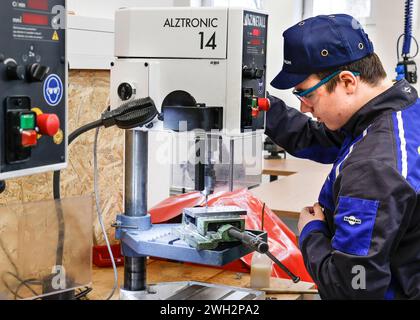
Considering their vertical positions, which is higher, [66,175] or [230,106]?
[230,106]

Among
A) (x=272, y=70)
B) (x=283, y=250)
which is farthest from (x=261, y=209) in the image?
(x=272, y=70)

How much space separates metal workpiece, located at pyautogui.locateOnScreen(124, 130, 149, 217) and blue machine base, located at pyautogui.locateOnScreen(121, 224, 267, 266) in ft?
0.25

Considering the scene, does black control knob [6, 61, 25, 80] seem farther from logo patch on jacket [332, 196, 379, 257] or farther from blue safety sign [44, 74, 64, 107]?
→ logo patch on jacket [332, 196, 379, 257]

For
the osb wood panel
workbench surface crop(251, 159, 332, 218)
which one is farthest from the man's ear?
workbench surface crop(251, 159, 332, 218)

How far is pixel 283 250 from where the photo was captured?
1.86 meters

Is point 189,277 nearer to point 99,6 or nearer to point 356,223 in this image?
point 356,223

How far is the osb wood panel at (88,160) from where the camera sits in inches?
64.3

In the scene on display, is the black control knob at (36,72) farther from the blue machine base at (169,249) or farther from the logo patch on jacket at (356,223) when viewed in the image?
the logo patch on jacket at (356,223)

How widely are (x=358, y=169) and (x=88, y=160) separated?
2.74 ft

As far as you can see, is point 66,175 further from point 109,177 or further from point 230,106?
point 230,106

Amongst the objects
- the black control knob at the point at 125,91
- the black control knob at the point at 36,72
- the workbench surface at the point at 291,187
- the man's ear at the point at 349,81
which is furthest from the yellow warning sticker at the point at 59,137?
the workbench surface at the point at 291,187

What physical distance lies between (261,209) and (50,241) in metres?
0.86

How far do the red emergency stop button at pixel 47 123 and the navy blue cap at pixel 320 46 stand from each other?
1.87 feet

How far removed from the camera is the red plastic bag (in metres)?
1.81
